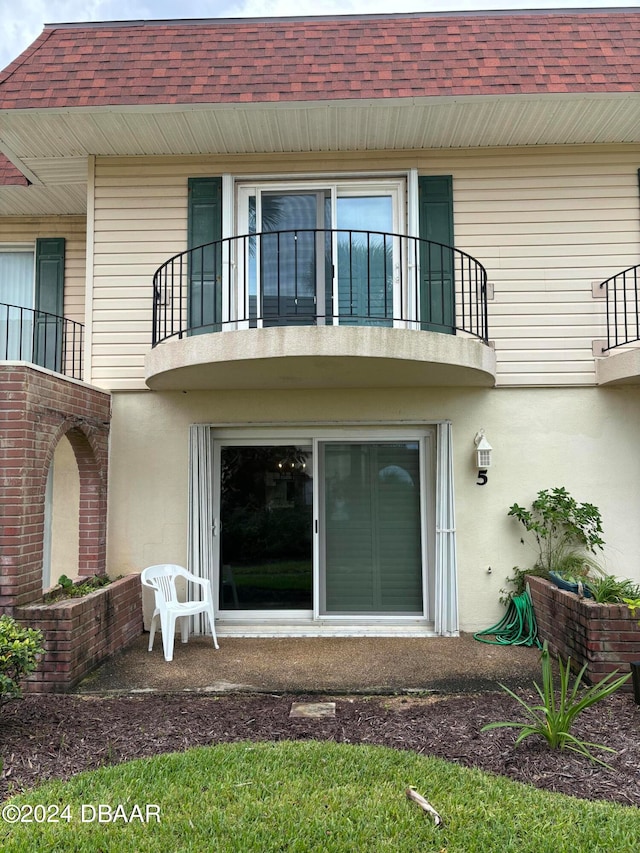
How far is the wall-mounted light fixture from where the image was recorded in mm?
6509

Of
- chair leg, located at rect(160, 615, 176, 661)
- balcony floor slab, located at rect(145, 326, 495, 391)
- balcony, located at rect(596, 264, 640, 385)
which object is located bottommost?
chair leg, located at rect(160, 615, 176, 661)

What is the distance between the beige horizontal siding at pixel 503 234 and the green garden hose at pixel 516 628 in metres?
2.48

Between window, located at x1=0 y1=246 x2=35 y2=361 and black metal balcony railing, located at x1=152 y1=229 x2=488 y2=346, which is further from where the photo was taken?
window, located at x1=0 y1=246 x2=35 y2=361

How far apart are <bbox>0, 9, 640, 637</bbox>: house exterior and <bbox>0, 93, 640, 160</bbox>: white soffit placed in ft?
0.11

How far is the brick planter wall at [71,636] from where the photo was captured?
4848 mm

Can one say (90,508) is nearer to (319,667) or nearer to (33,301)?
(319,667)

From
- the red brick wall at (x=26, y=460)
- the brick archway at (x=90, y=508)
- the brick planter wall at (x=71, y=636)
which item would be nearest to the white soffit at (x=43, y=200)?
the red brick wall at (x=26, y=460)

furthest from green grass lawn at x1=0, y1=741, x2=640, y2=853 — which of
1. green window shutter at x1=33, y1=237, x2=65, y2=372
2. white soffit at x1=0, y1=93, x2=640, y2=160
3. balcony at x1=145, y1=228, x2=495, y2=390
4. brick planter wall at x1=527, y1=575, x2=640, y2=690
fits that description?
white soffit at x1=0, y1=93, x2=640, y2=160

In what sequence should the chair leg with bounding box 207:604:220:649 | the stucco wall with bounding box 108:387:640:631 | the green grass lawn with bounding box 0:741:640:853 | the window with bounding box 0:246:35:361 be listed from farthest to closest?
the window with bounding box 0:246:35:361 → the stucco wall with bounding box 108:387:640:631 → the chair leg with bounding box 207:604:220:649 → the green grass lawn with bounding box 0:741:640:853

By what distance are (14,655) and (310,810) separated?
226cm

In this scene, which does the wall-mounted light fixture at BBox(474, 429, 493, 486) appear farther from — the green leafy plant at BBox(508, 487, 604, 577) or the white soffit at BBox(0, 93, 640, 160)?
the white soffit at BBox(0, 93, 640, 160)

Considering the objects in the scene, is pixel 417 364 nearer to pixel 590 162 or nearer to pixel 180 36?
pixel 590 162

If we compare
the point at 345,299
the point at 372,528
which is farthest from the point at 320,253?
the point at 372,528

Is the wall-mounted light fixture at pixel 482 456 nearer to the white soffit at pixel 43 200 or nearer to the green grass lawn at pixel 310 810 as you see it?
the green grass lawn at pixel 310 810
